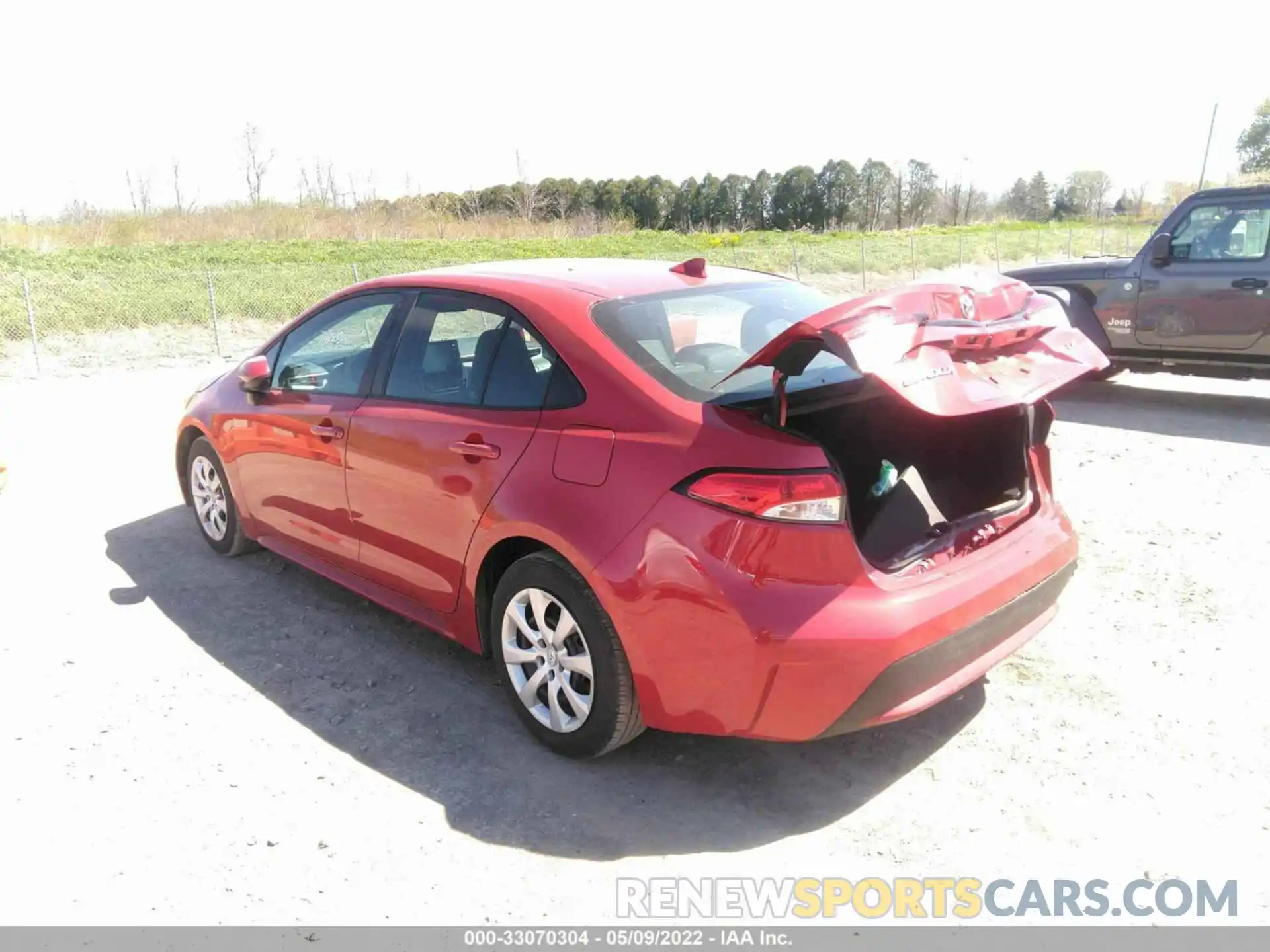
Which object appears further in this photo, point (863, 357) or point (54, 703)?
point (54, 703)

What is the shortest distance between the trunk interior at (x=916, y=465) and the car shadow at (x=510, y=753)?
0.78m

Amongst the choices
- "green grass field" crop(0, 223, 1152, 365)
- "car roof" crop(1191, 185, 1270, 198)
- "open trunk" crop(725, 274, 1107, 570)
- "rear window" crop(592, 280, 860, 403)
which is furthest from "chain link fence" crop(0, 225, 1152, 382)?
"open trunk" crop(725, 274, 1107, 570)

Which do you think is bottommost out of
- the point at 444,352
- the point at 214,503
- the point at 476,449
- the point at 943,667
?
the point at 214,503

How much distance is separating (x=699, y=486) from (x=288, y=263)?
2356 centimetres

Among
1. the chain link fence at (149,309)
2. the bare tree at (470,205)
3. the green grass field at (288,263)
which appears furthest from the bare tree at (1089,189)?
the chain link fence at (149,309)

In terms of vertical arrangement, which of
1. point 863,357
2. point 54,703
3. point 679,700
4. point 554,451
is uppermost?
point 863,357

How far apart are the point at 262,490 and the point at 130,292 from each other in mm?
15793

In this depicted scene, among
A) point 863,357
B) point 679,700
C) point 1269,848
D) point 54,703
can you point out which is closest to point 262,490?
point 54,703

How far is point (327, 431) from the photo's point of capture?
4.20m

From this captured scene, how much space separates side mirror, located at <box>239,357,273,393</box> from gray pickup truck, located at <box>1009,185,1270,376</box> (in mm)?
6673

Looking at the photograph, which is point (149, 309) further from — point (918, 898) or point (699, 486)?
point (918, 898)

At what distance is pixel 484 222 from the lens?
37094 millimetres

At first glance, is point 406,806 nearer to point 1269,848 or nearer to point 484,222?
point 1269,848
